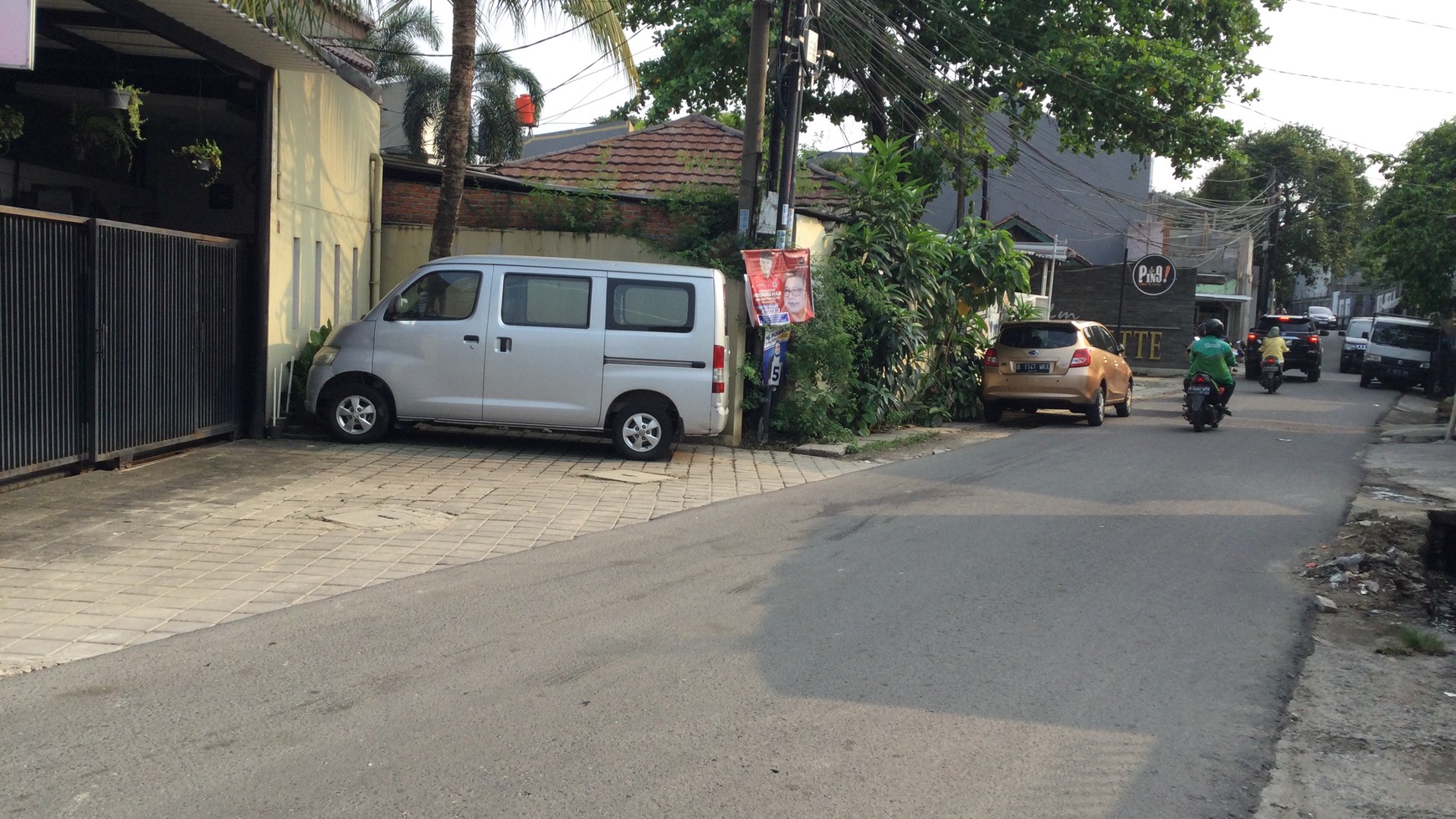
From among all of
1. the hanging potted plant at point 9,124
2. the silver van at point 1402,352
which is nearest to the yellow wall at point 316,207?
the hanging potted plant at point 9,124

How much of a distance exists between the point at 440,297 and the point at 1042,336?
9468 millimetres

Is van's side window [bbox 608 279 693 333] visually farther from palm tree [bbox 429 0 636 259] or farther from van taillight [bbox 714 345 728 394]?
palm tree [bbox 429 0 636 259]

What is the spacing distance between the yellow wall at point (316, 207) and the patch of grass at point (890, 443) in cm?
645

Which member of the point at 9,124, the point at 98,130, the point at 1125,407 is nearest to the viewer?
the point at 9,124

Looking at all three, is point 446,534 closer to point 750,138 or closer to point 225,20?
point 225,20

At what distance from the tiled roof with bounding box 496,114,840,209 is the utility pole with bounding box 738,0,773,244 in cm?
203

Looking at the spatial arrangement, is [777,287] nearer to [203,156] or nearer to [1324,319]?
[203,156]

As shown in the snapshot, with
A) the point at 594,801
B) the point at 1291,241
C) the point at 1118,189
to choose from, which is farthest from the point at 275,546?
the point at 1291,241

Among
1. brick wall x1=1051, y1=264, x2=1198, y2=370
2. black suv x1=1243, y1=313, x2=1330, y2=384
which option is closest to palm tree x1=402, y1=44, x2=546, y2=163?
brick wall x1=1051, y1=264, x2=1198, y2=370

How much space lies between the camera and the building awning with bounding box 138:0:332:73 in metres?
9.67

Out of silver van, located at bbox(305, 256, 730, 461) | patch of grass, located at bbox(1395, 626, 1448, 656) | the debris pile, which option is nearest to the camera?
patch of grass, located at bbox(1395, 626, 1448, 656)

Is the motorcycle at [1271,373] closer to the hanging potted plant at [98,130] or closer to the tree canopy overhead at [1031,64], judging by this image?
the tree canopy overhead at [1031,64]

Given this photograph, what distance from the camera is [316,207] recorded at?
43.9 feet

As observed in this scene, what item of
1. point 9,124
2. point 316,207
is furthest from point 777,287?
point 9,124
